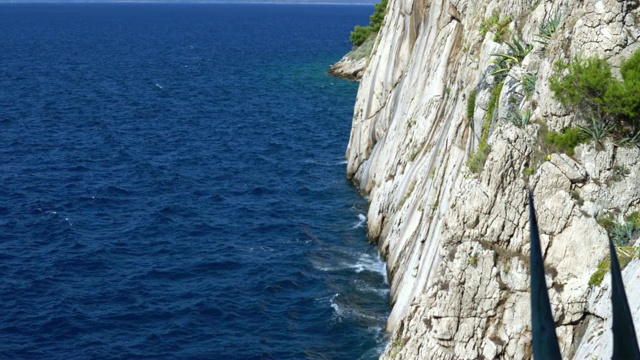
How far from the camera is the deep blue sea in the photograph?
3956 centimetres

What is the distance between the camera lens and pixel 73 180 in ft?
213

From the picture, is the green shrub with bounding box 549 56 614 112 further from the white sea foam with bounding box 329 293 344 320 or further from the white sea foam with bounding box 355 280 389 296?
the white sea foam with bounding box 355 280 389 296

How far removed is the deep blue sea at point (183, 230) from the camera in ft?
130

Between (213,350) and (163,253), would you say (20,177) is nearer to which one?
(163,253)

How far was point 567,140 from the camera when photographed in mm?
28188

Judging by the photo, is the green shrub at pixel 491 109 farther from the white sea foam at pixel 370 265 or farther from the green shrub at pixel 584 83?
the white sea foam at pixel 370 265

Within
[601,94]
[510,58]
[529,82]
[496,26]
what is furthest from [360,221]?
[601,94]

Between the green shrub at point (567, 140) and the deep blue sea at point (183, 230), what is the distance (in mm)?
13461

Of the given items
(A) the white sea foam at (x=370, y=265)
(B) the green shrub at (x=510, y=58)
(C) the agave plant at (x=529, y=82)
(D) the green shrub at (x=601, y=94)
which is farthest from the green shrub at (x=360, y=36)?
(D) the green shrub at (x=601, y=94)

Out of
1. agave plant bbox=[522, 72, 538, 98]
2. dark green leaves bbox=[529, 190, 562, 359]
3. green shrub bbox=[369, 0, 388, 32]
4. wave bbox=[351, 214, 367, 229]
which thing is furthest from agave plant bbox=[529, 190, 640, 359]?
green shrub bbox=[369, 0, 388, 32]

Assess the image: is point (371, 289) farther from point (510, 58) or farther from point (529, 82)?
point (529, 82)

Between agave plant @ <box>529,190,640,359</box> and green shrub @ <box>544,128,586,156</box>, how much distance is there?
64.2ft

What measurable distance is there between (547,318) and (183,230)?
152 feet

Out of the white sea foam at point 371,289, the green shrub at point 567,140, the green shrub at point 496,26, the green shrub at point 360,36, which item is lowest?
the white sea foam at point 371,289
